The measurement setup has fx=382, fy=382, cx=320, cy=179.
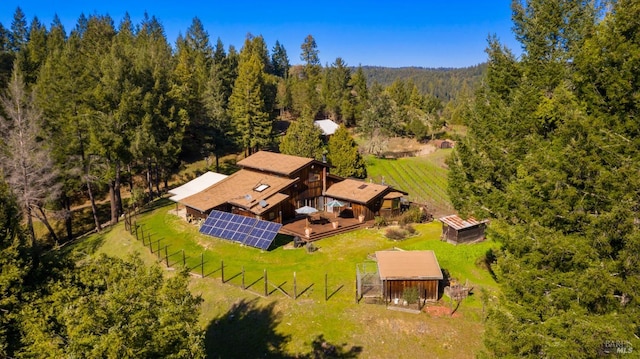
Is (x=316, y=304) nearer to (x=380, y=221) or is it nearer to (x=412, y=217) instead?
(x=380, y=221)

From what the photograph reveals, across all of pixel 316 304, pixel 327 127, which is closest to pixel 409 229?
pixel 316 304

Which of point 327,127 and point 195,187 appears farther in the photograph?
point 327,127

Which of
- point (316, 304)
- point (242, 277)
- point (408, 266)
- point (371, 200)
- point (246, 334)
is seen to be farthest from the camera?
point (371, 200)

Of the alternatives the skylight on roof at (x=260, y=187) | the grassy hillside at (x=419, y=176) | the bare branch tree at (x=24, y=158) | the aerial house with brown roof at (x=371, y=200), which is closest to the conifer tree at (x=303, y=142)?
the grassy hillside at (x=419, y=176)

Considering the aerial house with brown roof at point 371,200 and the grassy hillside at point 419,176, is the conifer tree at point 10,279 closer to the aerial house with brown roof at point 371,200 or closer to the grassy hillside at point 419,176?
the aerial house with brown roof at point 371,200

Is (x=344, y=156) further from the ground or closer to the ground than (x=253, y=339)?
further from the ground

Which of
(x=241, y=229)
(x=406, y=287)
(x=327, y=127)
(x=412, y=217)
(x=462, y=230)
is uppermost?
(x=327, y=127)

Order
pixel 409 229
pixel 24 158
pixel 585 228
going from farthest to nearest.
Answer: pixel 409 229, pixel 24 158, pixel 585 228

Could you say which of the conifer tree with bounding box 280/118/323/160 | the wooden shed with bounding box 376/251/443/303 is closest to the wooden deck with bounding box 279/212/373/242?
the wooden shed with bounding box 376/251/443/303
